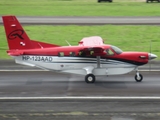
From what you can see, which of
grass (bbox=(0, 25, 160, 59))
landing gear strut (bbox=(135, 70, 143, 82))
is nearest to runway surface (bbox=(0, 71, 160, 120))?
landing gear strut (bbox=(135, 70, 143, 82))

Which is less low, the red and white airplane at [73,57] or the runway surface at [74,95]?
the red and white airplane at [73,57]

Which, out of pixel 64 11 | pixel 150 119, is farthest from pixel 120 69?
pixel 64 11

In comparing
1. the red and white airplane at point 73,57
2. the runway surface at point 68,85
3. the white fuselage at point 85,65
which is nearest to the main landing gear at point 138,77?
the red and white airplane at point 73,57

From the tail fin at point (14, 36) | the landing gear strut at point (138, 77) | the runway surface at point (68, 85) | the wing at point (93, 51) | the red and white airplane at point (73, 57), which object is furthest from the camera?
the landing gear strut at point (138, 77)

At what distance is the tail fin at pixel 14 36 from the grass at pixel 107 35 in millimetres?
7471

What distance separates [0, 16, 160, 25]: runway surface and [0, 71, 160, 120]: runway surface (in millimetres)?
17366

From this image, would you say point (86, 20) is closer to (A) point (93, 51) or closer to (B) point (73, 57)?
(B) point (73, 57)

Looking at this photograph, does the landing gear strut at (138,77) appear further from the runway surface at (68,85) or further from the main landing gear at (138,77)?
the runway surface at (68,85)

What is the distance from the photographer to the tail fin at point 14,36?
2333 centimetres

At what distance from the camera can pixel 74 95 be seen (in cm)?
2044

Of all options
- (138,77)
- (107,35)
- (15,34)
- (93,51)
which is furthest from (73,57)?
(107,35)

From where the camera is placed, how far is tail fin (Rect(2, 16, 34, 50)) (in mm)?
23328

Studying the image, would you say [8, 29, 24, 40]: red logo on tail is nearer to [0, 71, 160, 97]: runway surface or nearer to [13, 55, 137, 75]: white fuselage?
[13, 55, 137, 75]: white fuselage

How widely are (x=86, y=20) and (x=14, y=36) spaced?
2219 cm
